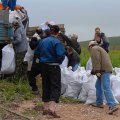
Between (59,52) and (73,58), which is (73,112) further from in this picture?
(73,58)

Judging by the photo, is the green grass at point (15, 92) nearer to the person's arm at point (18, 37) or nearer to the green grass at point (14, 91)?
the green grass at point (14, 91)

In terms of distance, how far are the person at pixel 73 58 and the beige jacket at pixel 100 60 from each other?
7.69ft

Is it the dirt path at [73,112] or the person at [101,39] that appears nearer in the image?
the dirt path at [73,112]

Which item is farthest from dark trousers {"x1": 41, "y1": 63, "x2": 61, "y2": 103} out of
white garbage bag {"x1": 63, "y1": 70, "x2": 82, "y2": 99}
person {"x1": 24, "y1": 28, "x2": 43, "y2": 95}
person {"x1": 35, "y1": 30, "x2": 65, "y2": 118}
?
white garbage bag {"x1": 63, "y1": 70, "x2": 82, "y2": 99}

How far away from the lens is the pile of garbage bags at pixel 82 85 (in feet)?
35.9

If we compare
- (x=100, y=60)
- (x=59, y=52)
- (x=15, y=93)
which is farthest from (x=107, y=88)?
(x=15, y=93)

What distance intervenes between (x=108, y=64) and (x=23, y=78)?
287 cm

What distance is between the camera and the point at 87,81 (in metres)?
11.1

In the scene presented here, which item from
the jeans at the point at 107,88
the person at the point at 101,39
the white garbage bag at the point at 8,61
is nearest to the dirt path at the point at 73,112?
the jeans at the point at 107,88

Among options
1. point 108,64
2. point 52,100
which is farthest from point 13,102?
point 108,64

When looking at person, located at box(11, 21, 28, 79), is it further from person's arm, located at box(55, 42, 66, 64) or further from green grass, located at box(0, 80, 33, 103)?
person's arm, located at box(55, 42, 66, 64)

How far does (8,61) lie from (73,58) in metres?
1.69

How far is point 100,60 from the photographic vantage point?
1002 cm

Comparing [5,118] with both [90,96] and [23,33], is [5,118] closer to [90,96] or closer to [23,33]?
[90,96]
